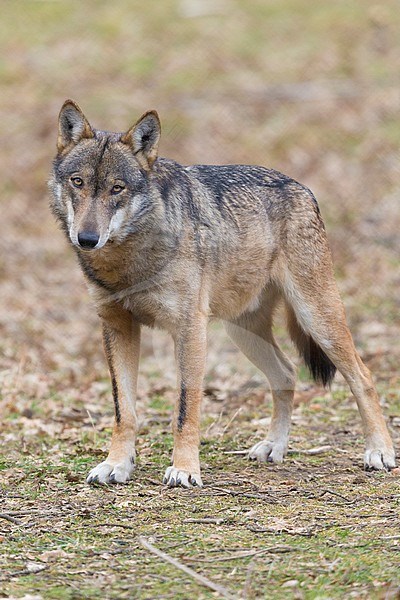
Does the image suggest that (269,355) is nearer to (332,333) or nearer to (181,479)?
(332,333)

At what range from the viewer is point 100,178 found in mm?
6047

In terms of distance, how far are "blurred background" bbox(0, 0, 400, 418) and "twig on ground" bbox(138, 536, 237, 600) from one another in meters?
3.67

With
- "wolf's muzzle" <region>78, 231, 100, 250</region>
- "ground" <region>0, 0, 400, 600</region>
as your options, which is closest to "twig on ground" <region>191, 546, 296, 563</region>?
"ground" <region>0, 0, 400, 600</region>

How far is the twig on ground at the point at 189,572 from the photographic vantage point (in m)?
4.23

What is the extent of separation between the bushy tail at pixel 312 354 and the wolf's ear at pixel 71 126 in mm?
2140

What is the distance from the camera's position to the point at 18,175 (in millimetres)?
17234

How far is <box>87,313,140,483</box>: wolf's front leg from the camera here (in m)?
6.51

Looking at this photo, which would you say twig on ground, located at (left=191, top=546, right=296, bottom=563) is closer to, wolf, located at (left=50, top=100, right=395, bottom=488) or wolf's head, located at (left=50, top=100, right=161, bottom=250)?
wolf, located at (left=50, top=100, right=395, bottom=488)

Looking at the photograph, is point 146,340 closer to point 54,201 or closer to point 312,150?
point 54,201

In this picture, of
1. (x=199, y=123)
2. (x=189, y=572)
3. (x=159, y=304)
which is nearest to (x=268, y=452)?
(x=159, y=304)

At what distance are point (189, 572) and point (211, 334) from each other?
7198 millimetres

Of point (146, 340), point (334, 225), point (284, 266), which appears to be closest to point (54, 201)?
point (284, 266)

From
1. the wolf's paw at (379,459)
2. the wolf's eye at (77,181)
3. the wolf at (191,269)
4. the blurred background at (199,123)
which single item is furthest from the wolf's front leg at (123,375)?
the blurred background at (199,123)

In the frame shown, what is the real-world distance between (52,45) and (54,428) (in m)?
15.7
